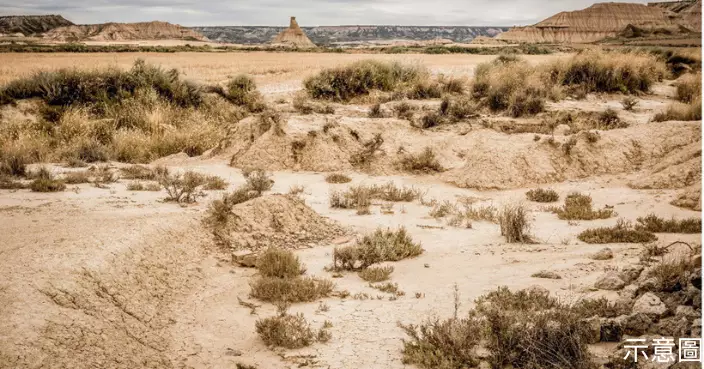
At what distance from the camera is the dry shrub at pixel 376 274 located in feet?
21.2

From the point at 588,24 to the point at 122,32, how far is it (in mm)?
108301

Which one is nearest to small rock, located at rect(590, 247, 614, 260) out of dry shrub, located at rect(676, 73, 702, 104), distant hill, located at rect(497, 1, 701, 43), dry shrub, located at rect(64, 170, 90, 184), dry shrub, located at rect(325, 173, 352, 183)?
dry shrub, located at rect(325, 173, 352, 183)

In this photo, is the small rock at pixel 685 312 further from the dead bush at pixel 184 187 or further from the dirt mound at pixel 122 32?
the dirt mound at pixel 122 32

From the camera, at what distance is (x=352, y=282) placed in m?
6.46

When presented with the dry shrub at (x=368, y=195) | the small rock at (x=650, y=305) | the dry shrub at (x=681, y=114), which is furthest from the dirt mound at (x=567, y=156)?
the small rock at (x=650, y=305)

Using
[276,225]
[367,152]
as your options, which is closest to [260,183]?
[276,225]

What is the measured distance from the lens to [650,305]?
4590mm

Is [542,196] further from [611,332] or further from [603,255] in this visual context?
[611,332]

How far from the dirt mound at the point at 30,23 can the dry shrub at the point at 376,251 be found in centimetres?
12946

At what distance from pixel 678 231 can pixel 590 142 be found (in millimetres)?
4644

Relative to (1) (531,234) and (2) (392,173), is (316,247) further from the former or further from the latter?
(2) (392,173)

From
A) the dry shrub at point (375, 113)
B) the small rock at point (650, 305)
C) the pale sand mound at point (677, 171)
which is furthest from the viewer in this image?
the dry shrub at point (375, 113)

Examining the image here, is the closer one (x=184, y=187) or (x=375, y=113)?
(x=184, y=187)

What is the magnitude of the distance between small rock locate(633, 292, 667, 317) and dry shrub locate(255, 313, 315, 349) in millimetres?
2772
